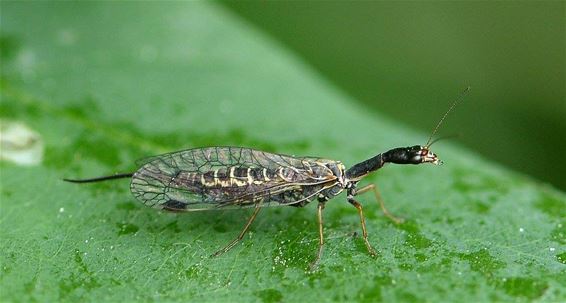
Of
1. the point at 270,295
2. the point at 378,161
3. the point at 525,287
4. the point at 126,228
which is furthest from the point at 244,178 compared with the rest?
the point at 525,287

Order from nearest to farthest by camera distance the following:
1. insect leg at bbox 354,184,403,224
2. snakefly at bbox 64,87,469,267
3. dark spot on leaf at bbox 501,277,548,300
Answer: dark spot on leaf at bbox 501,277,548,300 → snakefly at bbox 64,87,469,267 → insect leg at bbox 354,184,403,224

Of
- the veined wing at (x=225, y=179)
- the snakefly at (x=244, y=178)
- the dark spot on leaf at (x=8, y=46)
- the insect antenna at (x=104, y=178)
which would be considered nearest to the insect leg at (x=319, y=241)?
the snakefly at (x=244, y=178)

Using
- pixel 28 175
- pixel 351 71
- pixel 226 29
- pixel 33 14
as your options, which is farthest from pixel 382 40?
pixel 28 175

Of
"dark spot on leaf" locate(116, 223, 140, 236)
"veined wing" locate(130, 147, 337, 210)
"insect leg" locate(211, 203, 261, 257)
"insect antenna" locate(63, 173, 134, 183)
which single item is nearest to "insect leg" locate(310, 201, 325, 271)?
"veined wing" locate(130, 147, 337, 210)

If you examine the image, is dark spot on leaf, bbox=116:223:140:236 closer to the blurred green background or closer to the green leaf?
the green leaf

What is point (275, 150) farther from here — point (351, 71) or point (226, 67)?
point (351, 71)

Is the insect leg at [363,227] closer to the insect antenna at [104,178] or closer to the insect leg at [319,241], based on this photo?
the insect leg at [319,241]

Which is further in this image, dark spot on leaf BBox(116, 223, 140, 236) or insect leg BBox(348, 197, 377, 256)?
dark spot on leaf BBox(116, 223, 140, 236)

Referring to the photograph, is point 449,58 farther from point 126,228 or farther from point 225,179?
point 126,228
